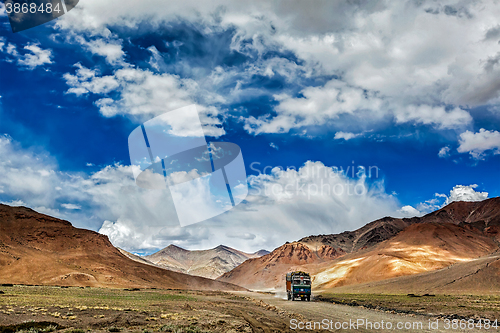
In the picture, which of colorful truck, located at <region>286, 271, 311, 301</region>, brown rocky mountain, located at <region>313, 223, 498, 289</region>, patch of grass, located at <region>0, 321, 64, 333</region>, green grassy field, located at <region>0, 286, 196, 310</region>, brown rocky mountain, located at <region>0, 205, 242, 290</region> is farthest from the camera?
brown rocky mountain, located at <region>313, 223, 498, 289</region>

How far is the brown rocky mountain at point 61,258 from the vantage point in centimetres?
8725

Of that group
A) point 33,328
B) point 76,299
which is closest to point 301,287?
point 76,299

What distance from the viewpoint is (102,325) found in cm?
1856

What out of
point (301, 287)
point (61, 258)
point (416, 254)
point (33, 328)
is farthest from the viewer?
point (416, 254)

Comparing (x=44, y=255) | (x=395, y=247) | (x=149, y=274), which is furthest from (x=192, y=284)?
(x=395, y=247)

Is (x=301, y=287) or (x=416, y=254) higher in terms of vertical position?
(x=416, y=254)

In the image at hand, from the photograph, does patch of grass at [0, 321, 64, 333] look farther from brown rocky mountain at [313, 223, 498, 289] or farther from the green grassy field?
brown rocky mountain at [313, 223, 498, 289]

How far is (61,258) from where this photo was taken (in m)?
104

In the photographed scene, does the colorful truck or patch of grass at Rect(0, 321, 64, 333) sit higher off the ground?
patch of grass at Rect(0, 321, 64, 333)

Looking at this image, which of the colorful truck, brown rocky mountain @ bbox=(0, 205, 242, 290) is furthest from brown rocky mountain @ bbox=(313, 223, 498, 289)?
the colorful truck

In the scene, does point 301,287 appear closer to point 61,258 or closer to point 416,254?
point 61,258

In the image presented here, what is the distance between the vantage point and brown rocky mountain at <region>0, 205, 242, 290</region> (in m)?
87.2

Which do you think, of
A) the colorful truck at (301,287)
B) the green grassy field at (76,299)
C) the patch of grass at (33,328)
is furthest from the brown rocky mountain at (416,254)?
the patch of grass at (33,328)

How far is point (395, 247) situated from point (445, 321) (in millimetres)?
137727
